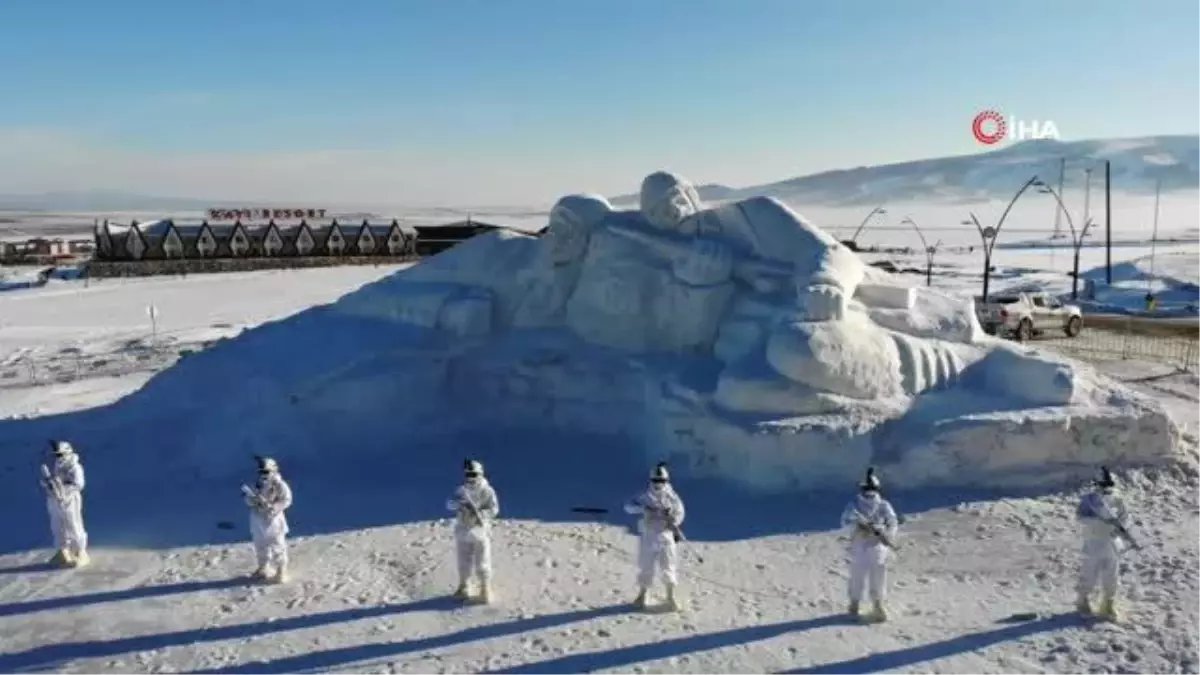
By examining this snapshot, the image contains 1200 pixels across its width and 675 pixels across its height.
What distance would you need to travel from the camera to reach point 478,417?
13.5m

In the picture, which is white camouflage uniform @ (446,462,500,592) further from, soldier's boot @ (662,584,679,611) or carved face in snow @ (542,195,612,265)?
carved face in snow @ (542,195,612,265)

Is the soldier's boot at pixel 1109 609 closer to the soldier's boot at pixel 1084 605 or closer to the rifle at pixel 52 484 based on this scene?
the soldier's boot at pixel 1084 605

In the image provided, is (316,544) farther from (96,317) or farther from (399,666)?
(96,317)

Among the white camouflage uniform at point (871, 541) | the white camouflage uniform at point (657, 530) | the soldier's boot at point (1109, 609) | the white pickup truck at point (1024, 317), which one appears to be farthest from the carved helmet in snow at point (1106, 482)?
the white pickup truck at point (1024, 317)

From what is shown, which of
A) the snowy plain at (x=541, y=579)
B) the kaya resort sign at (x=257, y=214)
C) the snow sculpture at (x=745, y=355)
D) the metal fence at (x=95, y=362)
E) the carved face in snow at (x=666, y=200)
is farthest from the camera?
the kaya resort sign at (x=257, y=214)

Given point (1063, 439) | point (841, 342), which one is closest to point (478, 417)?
point (841, 342)

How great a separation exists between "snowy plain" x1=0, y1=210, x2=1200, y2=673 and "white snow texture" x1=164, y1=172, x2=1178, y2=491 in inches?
16.8

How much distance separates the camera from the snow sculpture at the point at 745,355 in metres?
11.3

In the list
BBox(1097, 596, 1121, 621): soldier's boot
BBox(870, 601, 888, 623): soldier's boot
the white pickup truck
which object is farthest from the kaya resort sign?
BBox(1097, 596, 1121, 621): soldier's boot

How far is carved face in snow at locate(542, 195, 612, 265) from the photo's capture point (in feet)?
46.1

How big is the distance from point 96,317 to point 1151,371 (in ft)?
99.1

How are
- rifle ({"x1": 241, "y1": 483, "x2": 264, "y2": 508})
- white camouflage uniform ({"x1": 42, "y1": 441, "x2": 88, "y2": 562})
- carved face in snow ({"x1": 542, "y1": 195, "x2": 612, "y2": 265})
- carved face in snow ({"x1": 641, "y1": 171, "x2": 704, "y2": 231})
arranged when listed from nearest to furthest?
1. rifle ({"x1": 241, "y1": 483, "x2": 264, "y2": 508})
2. white camouflage uniform ({"x1": 42, "y1": 441, "x2": 88, "y2": 562})
3. carved face in snow ({"x1": 641, "y1": 171, "x2": 704, "y2": 231})
4. carved face in snow ({"x1": 542, "y1": 195, "x2": 612, "y2": 265})

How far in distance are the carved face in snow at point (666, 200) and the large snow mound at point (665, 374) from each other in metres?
0.03

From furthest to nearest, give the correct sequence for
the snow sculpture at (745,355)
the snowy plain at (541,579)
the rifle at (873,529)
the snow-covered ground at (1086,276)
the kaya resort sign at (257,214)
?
the kaya resort sign at (257,214), the snow-covered ground at (1086,276), the snow sculpture at (745,355), the rifle at (873,529), the snowy plain at (541,579)
